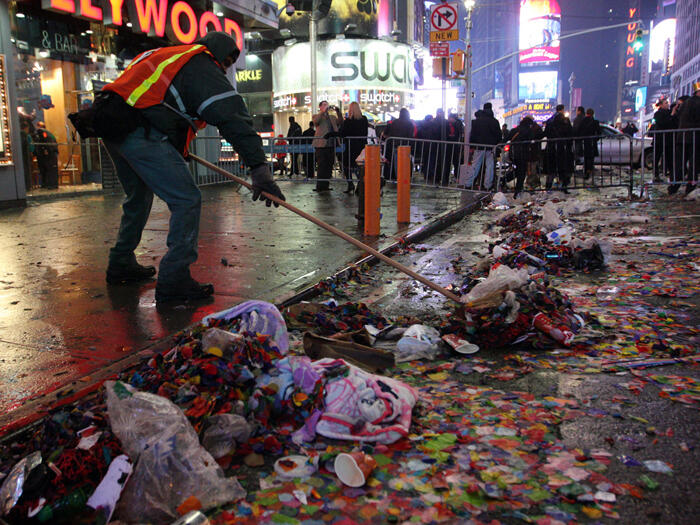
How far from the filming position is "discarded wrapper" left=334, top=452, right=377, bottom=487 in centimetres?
230

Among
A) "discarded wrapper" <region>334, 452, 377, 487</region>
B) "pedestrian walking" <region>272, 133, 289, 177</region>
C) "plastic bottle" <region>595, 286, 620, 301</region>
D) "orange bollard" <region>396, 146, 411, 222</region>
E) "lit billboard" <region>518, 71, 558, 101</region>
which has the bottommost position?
"discarded wrapper" <region>334, 452, 377, 487</region>

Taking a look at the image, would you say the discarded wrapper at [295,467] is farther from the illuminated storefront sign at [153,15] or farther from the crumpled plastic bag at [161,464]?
the illuminated storefront sign at [153,15]

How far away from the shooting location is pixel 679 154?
1302 cm

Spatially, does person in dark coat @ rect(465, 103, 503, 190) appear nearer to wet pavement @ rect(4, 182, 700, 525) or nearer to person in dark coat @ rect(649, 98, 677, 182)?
person in dark coat @ rect(649, 98, 677, 182)

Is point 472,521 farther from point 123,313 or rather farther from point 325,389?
point 123,313

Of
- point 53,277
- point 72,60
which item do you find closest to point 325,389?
point 53,277

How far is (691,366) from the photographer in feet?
11.1

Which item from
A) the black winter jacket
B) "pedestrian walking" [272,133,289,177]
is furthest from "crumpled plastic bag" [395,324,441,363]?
"pedestrian walking" [272,133,289,177]

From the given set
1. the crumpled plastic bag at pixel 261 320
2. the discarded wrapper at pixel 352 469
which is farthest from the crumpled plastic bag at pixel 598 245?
the discarded wrapper at pixel 352 469

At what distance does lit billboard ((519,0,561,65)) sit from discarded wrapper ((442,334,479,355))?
111 meters

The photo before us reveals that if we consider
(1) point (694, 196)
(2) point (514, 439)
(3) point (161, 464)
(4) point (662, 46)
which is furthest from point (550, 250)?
(4) point (662, 46)

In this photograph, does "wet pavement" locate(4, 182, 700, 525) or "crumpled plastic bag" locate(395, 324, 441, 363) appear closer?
"wet pavement" locate(4, 182, 700, 525)

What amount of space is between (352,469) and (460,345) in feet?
5.16

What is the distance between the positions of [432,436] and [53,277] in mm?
4158
